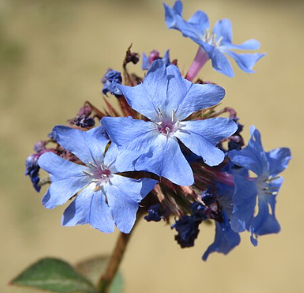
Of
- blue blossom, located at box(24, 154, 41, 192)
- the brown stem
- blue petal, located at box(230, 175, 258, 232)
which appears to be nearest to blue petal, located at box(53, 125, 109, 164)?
blue blossom, located at box(24, 154, 41, 192)

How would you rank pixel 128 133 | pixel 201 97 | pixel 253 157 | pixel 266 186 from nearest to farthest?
pixel 128 133, pixel 201 97, pixel 253 157, pixel 266 186

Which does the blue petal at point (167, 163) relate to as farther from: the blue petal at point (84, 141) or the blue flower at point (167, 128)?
the blue petal at point (84, 141)

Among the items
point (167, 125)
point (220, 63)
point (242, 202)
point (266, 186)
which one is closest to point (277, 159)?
point (266, 186)

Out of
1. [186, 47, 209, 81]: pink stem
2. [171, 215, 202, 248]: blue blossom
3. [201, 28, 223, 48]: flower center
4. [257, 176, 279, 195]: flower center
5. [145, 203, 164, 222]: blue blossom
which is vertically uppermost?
[201, 28, 223, 48]: flower center

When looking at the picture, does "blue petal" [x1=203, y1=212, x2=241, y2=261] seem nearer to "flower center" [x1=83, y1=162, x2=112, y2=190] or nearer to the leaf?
"flower center" [x1=83, y1=162, x2=112, y2=190]

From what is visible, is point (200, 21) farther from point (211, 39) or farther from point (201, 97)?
point (201, 97)

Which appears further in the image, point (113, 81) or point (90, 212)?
point (113, 81)

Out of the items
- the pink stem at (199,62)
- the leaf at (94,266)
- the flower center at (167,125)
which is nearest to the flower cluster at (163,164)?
the flower center at (167,125)
